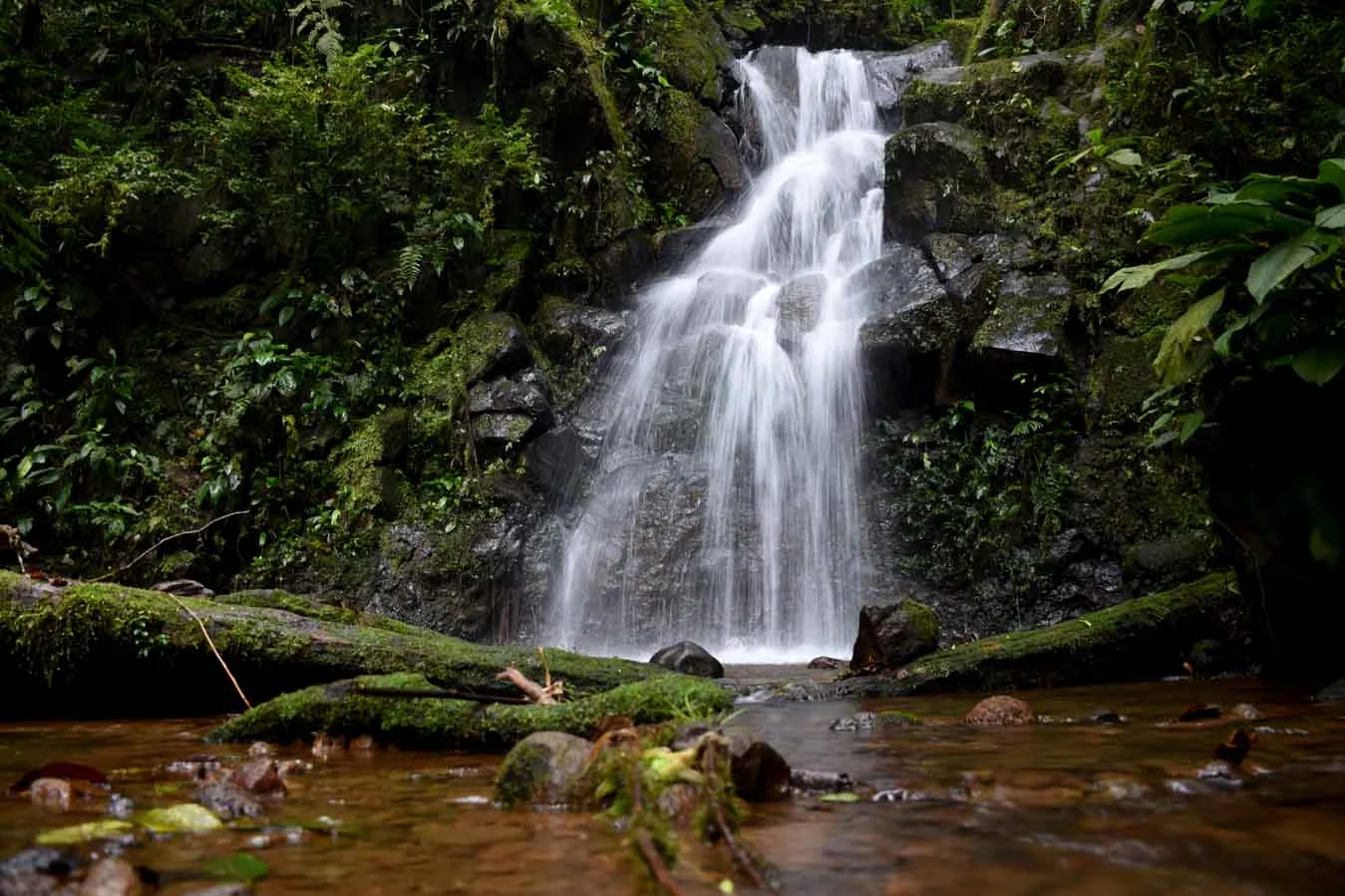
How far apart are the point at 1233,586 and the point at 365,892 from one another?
527cm

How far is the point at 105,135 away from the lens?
10438 mm

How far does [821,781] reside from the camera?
2.30 m

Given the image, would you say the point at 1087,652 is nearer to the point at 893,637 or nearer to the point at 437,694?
the point at 893,637

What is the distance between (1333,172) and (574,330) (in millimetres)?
7987

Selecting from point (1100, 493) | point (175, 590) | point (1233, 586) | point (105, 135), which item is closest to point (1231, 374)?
point (1233, 586)

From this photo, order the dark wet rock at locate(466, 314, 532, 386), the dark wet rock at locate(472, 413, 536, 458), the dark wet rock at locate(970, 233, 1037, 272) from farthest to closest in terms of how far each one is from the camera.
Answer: the dark wet rock at locate(466, 314, 532, 386), the dark wet rock at locate(472, 413, 536, 458), the dark wet rock at locate(970, 233, 1037, 272)

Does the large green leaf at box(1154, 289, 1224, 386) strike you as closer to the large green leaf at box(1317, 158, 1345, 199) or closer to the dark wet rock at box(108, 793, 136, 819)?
the large green leaf at box(1317, 158, 1345, 199)

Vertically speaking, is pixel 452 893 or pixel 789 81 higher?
pixel 789 81

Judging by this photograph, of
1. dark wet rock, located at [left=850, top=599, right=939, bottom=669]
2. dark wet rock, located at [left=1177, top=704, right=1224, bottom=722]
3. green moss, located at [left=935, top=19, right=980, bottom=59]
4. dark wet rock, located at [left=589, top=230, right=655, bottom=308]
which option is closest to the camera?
dark wet rock, located at [left=1177, top=704, right=1224, bottom=722]

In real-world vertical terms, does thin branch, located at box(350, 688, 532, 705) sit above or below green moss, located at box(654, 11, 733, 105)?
below

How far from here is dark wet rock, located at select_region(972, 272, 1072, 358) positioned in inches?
308

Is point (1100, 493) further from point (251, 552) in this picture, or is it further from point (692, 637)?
point (251, 552)

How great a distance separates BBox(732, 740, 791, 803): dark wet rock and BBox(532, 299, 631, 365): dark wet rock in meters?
8.21

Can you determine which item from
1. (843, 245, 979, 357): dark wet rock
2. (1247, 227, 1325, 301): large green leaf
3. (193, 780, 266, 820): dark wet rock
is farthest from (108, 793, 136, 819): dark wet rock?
(843, 245, 979, 357): dark wet rock
